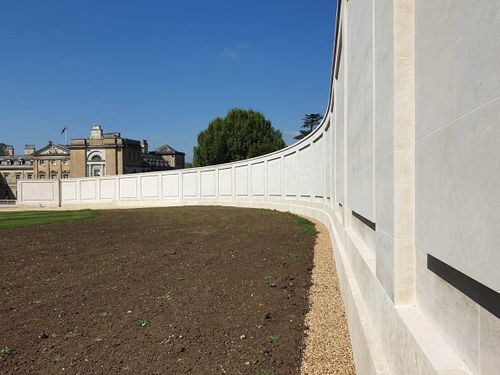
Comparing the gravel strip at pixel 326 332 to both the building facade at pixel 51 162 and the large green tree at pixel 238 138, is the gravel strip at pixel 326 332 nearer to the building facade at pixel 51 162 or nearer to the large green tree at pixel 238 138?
the large green tree at pixel 238 138

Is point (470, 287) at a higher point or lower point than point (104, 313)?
higher

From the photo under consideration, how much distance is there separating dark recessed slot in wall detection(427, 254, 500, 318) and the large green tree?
46427 millimetres

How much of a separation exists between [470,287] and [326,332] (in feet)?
10.9

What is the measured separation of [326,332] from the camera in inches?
185

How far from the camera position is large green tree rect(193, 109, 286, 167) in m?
49.2

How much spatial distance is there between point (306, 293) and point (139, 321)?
266 cm

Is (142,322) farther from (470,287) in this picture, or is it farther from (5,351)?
(470,287)

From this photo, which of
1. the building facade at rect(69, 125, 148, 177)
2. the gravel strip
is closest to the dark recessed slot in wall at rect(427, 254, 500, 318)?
the gravel strip

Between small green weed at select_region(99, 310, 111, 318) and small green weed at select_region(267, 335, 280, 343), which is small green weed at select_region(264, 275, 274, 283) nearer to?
small green weed at select_region(267, 335, 280, 343)

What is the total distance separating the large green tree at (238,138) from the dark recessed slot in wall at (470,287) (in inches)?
1828

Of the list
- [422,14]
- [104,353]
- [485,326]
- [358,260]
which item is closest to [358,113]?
[358,260]

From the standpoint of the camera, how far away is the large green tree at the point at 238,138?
49159 mm

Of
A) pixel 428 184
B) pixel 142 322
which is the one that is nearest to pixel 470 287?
pixel 428 184

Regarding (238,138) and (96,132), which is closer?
(238,138)
